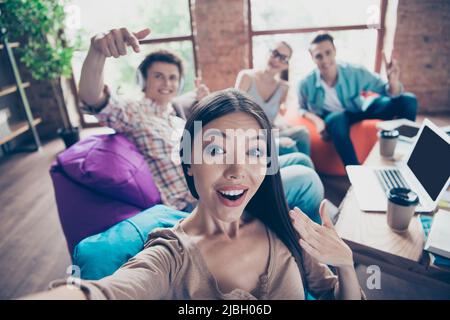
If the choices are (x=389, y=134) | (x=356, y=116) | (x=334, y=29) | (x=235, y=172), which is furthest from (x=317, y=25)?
(x=235, y=172)

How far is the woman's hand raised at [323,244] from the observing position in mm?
648

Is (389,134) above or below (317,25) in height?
below

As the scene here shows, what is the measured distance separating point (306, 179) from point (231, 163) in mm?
693

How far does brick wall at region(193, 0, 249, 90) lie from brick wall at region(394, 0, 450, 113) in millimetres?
1587

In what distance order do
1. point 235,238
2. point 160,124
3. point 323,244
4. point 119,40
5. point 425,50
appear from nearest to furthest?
point 323,244 → point 235,238 → point 119,40 → point 160,124 → point 425,50

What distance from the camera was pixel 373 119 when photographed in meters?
2.59

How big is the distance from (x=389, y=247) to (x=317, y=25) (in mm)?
3146

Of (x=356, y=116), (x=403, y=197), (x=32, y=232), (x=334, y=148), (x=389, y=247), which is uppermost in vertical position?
(x=403, y=197)

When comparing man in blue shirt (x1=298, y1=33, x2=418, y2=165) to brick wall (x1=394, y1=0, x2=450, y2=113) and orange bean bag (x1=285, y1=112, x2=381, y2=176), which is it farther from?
brick wall (x1=394, y1=0, x2=450, y2=113)

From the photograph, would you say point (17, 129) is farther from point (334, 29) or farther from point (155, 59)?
point (334, 29)

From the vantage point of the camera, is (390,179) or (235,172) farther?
(390,179)

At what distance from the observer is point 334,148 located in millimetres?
2559

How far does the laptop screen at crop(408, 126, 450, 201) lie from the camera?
1.10 m
